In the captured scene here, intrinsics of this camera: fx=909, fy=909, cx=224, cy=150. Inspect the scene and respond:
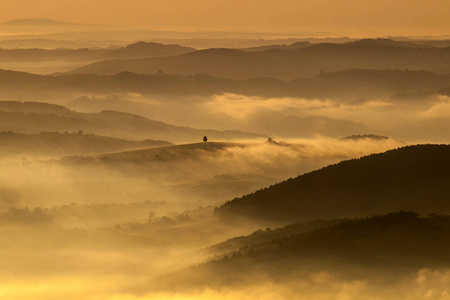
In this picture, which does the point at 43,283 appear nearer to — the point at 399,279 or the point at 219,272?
Result: the point at 219,272

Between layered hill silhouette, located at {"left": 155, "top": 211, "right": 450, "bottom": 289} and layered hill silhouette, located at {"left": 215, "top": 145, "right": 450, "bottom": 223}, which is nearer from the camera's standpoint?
layered hill silhouette, located at {"left": 155, "top": 211, "right": 450, "bottom": 289}

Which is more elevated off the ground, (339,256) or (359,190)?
(359,190)

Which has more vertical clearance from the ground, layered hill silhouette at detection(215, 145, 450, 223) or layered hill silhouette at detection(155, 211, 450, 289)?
layered hill silhouette at detection(215, 145, 450, 223)

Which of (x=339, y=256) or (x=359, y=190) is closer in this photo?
(x=339, y=256)

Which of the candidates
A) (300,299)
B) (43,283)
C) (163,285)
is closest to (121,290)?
(163,285)
